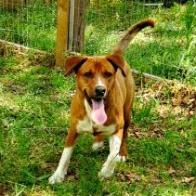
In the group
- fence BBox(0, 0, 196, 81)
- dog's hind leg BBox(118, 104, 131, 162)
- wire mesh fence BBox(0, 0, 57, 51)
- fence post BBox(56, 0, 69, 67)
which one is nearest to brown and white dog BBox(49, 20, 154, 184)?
dog's hind leg BBox(118, 104, 131, 162)

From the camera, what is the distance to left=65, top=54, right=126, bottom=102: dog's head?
460cm

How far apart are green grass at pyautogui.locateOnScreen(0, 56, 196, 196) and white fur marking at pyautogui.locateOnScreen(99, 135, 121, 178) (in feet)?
0.22

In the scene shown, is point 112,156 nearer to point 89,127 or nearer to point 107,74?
point 89,127

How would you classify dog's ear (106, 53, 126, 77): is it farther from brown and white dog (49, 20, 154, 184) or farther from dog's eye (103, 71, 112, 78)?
dog's eye (103, 71, 112, 78)

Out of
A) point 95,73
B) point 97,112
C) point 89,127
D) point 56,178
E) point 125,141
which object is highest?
point 95,73

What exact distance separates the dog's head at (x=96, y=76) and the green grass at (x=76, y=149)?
0.65 m

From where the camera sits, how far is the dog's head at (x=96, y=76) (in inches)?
182

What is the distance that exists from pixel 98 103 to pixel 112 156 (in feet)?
1.65

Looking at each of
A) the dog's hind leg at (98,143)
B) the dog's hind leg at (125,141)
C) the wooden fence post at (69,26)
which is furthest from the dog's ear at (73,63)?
the wooden fence post at (69,26)

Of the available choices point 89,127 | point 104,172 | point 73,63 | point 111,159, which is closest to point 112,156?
point 111,159

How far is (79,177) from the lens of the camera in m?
5.09

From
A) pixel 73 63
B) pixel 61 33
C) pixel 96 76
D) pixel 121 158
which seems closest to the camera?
pixel 96 76

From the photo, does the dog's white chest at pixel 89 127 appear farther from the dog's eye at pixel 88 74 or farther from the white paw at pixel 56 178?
the white paw at pixel 56 178

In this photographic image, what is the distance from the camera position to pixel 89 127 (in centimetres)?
488
